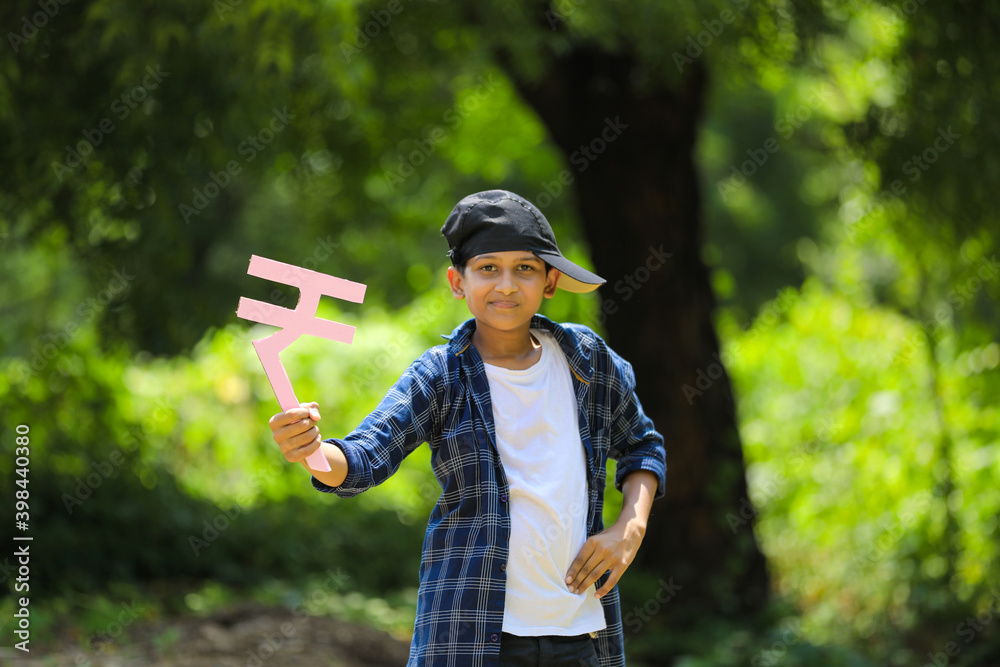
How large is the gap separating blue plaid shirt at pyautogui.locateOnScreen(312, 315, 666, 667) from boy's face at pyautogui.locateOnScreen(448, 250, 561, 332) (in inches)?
4.1

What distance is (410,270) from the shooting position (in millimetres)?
9359

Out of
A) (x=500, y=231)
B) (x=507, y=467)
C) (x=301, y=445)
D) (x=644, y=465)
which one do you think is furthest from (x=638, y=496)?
(x=301, y=445)

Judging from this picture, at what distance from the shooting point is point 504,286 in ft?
6.11

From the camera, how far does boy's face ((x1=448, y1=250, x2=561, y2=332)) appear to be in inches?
73.7

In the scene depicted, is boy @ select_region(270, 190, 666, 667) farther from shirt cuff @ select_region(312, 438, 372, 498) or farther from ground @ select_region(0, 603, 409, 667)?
ground @ select_region(0, 603, 409, 667)

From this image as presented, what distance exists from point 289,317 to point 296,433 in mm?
221

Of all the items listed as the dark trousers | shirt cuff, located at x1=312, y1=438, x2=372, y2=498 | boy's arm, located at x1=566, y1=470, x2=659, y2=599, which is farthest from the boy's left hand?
shirt cuff, located at x1=312, y1=438, x2=372, y2=498

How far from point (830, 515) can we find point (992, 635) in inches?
49.3

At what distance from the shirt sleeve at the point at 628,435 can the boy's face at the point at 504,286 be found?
0.26 metres

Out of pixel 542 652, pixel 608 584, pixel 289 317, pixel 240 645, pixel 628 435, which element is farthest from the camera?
pixel 240 645

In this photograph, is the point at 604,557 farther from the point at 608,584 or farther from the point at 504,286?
the point at 504,286

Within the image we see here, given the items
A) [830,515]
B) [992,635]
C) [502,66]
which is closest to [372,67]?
[502,66]

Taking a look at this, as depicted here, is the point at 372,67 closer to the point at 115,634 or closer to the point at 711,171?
the point at 115,634

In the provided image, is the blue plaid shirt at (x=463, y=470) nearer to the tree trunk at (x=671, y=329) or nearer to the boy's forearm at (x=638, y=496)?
the boy's forearm at (x=638, y=496)
